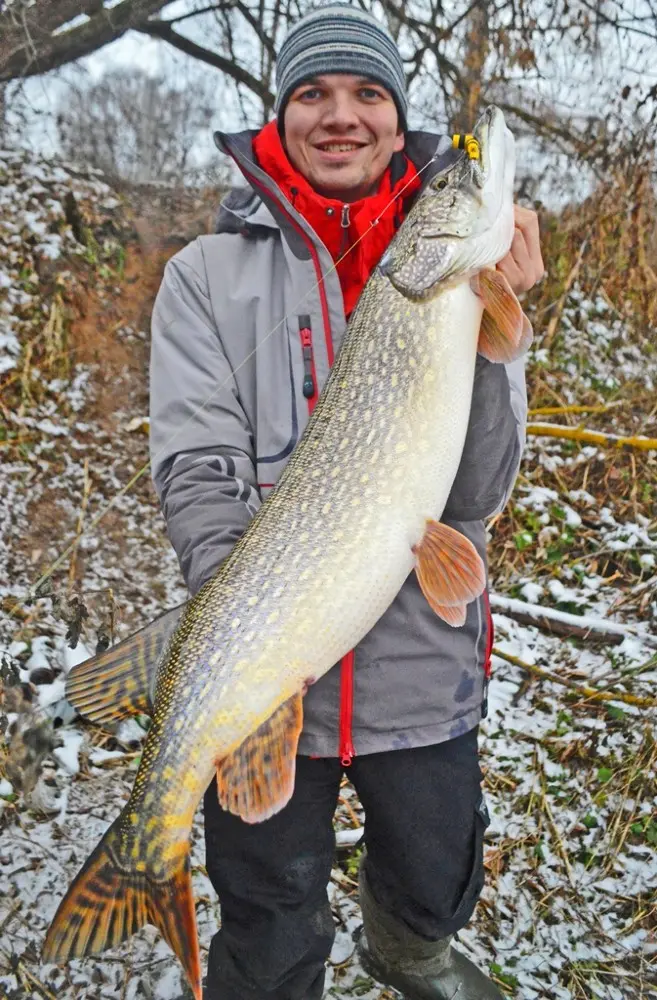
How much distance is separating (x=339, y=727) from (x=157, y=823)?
1.30ft

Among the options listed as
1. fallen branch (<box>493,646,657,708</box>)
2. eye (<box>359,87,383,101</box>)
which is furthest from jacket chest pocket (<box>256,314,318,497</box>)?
fallen branch (<box>493,646,657,708</box>)

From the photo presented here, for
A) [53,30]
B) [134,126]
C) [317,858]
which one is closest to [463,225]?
[317,858]

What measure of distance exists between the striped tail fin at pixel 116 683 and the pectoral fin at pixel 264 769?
0.21 metres

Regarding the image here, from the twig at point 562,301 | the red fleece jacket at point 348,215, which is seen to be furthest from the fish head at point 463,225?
the twig at point 562,301

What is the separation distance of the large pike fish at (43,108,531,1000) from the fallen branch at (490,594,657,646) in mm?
1825

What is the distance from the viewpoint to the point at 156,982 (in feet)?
6.40

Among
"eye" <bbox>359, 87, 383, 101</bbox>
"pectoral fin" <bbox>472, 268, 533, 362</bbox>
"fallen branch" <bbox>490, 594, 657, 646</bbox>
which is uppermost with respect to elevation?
"eye" <bbox>359, 87, 383, 101</bbox>

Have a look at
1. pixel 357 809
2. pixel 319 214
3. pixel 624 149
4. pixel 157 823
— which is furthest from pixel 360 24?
pixel 624 149

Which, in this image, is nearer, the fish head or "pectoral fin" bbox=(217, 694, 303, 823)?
"pectoral fin" bbox=(217, 694, 303, 823)

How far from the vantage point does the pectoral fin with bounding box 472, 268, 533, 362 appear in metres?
1.51

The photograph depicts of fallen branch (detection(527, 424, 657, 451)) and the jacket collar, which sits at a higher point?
the jacket collar

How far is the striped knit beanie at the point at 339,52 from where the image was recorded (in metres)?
1.79

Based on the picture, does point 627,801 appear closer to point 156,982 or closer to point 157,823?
point 156,982

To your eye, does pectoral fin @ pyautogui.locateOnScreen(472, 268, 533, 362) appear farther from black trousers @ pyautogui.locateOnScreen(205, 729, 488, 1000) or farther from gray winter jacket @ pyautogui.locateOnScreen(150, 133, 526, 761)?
black trousers @ pyautogui.locateOnScreen(205, 729, 488, 1000)
